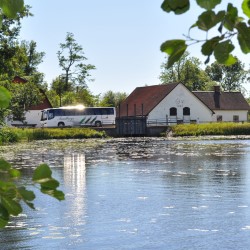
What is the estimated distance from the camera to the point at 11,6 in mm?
1744

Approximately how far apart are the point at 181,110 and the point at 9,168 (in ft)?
227

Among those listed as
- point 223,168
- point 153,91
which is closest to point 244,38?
point 223,168

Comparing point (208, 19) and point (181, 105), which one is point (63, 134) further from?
point (208, 19)

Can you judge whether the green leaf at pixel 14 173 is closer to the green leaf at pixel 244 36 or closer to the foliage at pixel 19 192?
the foliage at pixel 19 192

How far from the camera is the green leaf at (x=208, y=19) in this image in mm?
1615

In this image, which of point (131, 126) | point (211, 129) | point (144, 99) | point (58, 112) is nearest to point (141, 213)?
point (211, 129)

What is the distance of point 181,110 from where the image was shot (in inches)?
2788

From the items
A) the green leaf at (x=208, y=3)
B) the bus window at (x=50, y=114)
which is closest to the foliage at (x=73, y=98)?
the bus window at (x=50, y=114)

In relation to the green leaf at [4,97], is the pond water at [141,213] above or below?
below

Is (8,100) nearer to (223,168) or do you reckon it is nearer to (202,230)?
(202,230)

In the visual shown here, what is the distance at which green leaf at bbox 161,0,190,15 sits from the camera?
1.64 m

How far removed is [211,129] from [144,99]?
47.7 ft

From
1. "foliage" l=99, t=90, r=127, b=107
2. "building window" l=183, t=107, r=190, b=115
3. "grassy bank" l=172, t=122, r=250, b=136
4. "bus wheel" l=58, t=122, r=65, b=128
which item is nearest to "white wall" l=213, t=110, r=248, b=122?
"building window" l=183, t=107, r=190, b=115

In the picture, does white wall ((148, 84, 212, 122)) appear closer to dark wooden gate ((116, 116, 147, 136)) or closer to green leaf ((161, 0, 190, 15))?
dark wooden gate ((116, 116, 147, 136))
